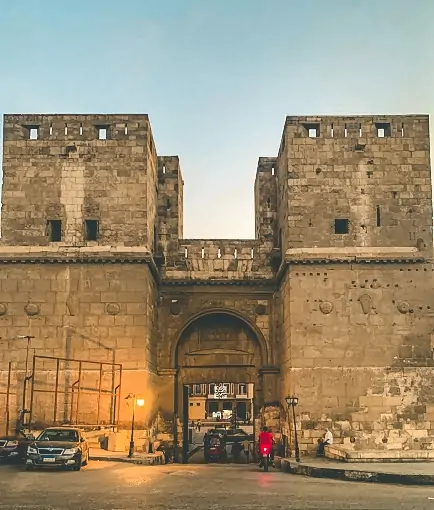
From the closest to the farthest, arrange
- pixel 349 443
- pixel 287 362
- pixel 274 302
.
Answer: pixel 349 443
pixel 287 362
pixel 274 302

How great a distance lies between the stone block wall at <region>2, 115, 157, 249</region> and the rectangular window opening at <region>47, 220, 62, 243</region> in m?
0.10

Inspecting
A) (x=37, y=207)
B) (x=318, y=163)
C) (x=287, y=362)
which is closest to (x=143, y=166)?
(x=37, y=207)

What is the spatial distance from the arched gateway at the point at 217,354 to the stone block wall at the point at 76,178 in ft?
14.1

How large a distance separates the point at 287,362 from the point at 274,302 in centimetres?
341

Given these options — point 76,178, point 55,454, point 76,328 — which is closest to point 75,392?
point 76,328

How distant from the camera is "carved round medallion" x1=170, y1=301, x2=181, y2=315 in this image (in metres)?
27.5

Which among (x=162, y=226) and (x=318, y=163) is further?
(x=162, y=226)

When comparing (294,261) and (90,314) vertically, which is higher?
(294,261)

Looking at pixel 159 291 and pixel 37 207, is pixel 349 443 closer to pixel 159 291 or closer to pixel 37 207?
pixel 159 291

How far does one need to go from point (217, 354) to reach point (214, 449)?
584 centimetres

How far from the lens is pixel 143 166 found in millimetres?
25109

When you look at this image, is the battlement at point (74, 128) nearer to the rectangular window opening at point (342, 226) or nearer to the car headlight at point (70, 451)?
the rectangular window opening at point (342, 226)

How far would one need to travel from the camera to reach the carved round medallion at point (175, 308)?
27.5m

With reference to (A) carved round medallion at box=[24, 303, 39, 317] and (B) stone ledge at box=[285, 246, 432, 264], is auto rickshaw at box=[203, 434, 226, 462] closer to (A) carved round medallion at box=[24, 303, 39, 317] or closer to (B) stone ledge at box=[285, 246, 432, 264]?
(B) stone ledge at box=[285, 246, 432, 264]
